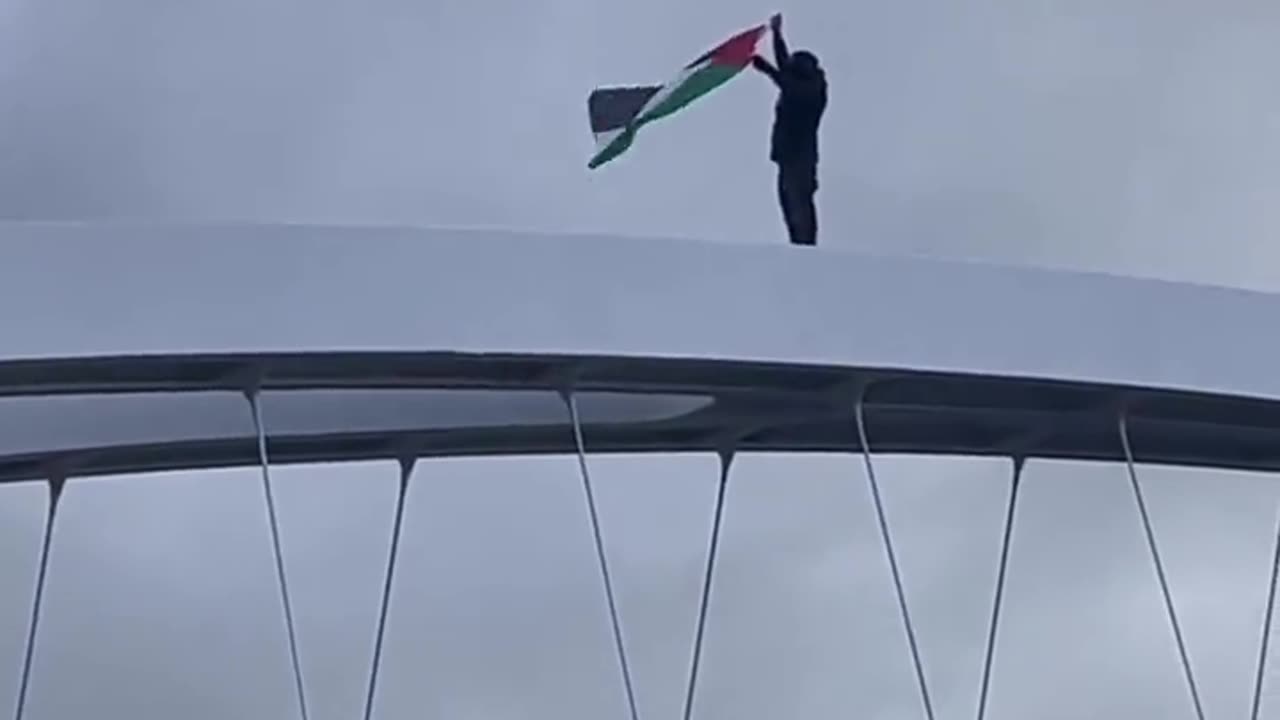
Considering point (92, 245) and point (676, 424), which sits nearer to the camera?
point (92, 245)

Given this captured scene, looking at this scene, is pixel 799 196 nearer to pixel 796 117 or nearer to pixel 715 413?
pixel 796 117

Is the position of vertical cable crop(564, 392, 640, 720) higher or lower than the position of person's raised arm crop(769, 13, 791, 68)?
lower

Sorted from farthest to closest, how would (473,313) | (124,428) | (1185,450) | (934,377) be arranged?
(1185,450)
(124,428)
(934,377)
(473,313)

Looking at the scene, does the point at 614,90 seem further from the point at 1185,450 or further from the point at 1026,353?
the point at 1185,450

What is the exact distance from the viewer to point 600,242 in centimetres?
1028

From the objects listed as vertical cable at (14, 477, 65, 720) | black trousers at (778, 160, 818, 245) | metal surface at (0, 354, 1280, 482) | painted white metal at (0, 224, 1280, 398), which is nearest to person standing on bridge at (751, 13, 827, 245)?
black trousers at (778, 160, 818, 245)

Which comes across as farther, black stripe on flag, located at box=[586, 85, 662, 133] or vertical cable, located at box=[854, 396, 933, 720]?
black stripe on flag, located at box=[586, 85, 662, 133]

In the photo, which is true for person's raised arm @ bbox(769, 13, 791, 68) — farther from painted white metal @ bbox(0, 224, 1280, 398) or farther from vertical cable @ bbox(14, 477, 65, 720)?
vertical cable @ bbox(14, 477, 65, 720)

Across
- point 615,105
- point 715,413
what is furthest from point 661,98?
point 715,413

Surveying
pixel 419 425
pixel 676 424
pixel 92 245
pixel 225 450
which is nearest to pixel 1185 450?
pixel 676 424

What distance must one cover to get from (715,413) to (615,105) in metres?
1.66

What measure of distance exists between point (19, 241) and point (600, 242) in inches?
94.7

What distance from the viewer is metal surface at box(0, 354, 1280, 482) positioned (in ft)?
32.4

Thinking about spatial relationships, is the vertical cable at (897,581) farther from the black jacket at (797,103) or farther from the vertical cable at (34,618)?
the vertical cable at (34,618)
